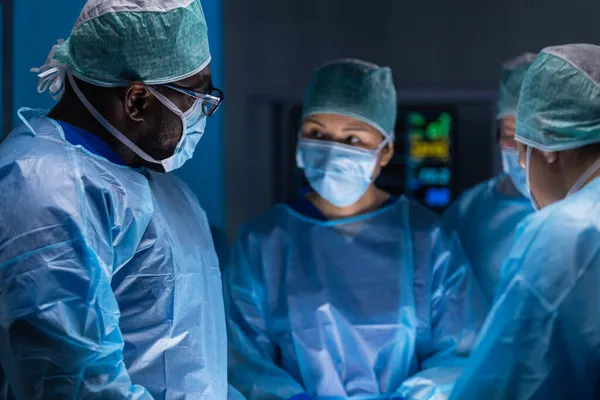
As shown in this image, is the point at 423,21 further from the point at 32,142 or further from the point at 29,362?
the point at 29,362

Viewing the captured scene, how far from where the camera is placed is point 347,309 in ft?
6.62

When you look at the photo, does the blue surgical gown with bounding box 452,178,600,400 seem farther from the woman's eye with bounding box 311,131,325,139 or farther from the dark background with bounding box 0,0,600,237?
the dark background with bounding box 0,0,600,237

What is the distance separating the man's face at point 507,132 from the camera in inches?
85.4

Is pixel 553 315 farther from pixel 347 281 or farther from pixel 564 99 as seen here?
pixel 347 281

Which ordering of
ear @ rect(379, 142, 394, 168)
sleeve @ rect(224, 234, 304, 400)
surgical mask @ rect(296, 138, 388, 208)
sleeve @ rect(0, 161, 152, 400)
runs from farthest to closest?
ear @ rect(379, 142, 394, 168), surgical mask @ rect(296, 138, 388, 208), sleeve @ rect(224, 234, 304, 400), sleeve @ rect(0, 161, 152, 400)

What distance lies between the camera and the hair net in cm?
131

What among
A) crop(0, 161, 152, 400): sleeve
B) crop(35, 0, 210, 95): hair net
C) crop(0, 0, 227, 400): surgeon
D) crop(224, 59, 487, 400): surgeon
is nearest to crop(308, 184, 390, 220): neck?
crop(224, 59, 487, 400): surgeon

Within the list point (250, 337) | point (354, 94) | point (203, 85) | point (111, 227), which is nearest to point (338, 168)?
point (354, 94)

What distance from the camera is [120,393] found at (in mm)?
1183

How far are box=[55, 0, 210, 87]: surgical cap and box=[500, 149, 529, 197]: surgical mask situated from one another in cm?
113

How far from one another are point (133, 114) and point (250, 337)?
84 centimetres

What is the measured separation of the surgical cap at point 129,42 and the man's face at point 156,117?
28 millimetres

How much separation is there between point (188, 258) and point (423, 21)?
1970 millimetres

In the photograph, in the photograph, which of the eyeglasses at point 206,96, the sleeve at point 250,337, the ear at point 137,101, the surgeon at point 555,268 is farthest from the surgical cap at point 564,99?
the sleeve at point 250,337
